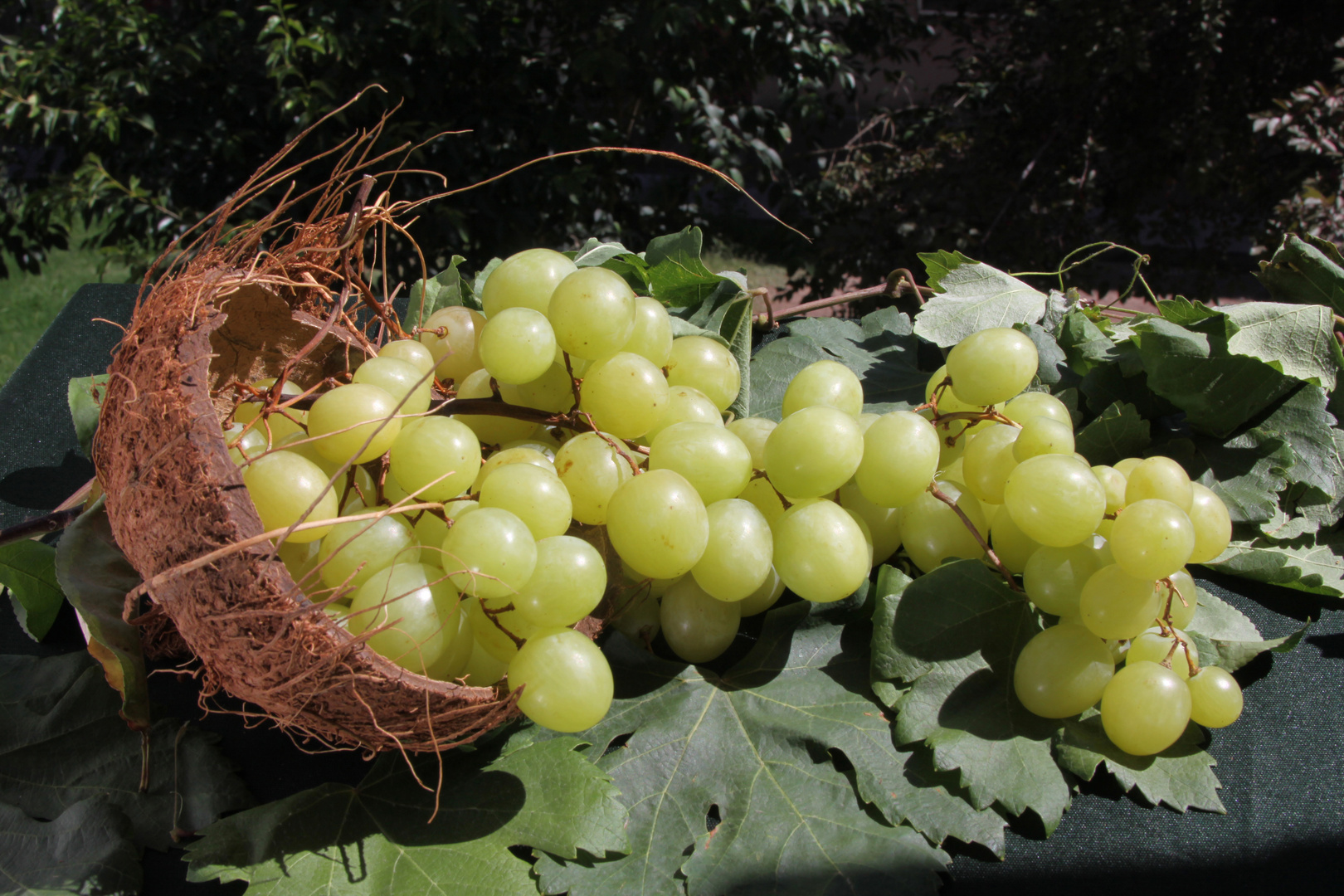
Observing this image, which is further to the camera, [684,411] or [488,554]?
[684,411]

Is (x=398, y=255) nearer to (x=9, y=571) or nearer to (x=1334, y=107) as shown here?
(x=9, y=571)

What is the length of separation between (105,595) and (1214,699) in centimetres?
75

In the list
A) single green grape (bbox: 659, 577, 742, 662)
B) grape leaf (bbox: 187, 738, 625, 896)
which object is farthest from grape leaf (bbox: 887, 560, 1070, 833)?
grape leaf (bbox: 187, 738, 625, 896)

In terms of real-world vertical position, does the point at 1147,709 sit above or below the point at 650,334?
below

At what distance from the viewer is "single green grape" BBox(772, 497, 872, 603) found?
0.61 meters

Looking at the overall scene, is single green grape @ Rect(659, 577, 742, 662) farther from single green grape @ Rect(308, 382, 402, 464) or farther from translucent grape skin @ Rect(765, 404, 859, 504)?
single green grape @ Rect(308, 382, 402, 464)

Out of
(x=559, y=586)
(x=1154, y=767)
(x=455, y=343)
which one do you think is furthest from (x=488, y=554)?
(x=1154, y=767)

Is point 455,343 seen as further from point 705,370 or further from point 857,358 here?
point 857,358

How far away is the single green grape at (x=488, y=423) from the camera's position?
0.67 m

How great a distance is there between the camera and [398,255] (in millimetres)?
2199

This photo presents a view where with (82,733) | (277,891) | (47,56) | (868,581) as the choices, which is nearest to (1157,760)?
(868,581)

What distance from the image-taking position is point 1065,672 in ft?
2.00

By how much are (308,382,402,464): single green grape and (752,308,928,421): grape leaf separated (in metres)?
0.41

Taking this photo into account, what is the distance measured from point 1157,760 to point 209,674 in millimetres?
621
